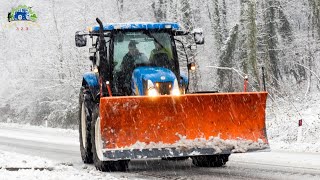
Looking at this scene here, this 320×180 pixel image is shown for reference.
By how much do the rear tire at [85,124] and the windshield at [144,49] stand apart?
90 cm

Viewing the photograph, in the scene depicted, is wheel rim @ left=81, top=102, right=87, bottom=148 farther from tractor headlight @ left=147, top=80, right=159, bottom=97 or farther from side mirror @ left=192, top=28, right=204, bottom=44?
side mirror @ left=192, top=28, right=204, bottom=44

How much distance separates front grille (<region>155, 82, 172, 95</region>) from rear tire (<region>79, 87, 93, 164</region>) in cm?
164

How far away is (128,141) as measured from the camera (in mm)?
7855

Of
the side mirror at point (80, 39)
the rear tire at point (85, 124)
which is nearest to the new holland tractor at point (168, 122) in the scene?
the side mirror at point (80, 39)

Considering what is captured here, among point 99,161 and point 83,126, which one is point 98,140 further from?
point 83,126

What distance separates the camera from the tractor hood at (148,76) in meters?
8.37

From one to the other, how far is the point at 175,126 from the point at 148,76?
90 cm

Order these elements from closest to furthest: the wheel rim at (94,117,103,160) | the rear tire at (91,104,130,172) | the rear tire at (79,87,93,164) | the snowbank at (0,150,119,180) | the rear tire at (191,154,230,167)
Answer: the snowbank at (0,150,119,180), the wheel rim at (94,117,103,160), the rear tire at (91,104,130,172), the rear tire at (191,154,230,167), the rear tire at (79,87,93,164)

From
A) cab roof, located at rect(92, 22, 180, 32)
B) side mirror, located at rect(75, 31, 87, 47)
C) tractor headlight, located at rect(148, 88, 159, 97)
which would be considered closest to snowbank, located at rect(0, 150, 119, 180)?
tractor headlight, located at rect(148, 88, 159, 97)

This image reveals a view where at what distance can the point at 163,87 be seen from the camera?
8.42 metres

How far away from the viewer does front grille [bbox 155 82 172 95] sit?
8.37 m

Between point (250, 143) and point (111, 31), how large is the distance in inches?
114

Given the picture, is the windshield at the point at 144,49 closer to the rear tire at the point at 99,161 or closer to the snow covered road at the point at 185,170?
the rear tire at the point at 99,161

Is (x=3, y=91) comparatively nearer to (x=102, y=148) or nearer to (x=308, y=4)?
(x=308, y=4)
